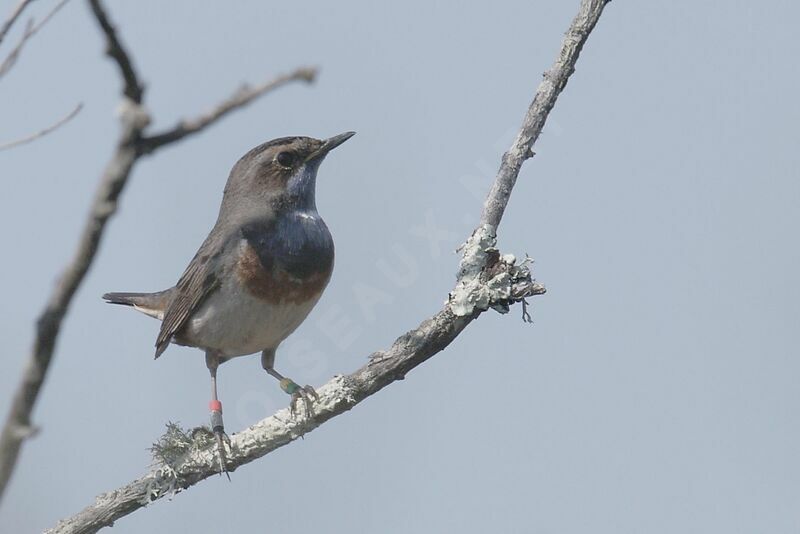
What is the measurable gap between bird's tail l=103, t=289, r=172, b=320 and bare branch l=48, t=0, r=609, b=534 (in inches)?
134

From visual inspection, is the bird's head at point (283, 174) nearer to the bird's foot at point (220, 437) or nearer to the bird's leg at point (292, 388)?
the bird's leg at point (292, 388)

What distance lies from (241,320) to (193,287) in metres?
0.57

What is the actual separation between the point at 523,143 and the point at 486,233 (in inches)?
19.5

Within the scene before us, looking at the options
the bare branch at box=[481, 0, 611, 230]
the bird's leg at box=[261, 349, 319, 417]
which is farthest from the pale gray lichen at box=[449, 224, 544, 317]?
Result: the bird's leg at box=[261, 349, 319, 417]

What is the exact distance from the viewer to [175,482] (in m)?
5.88

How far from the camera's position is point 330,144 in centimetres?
796

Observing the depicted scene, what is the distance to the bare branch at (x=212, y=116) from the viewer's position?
2096 mm

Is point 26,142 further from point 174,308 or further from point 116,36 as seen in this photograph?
point 174,308

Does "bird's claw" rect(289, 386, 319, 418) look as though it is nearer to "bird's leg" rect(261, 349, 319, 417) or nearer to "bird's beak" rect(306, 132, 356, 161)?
"bird's leg" rect(261, 349, 319, 417)

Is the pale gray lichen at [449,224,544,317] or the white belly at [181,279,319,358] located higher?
the white belly at [181,279,319,358]

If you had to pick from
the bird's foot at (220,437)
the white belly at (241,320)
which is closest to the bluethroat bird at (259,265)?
the white belly at (241,320)

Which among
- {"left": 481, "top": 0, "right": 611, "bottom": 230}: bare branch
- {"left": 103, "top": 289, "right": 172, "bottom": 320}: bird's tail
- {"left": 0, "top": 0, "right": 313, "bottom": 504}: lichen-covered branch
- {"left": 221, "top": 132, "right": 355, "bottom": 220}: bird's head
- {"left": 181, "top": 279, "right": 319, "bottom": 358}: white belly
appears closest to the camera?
{"left": 0, "top": 0, "right": 313, "bottom": 504}: lichen-covered branch

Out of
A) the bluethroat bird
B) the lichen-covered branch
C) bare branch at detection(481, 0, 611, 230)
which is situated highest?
the bluethroat bird

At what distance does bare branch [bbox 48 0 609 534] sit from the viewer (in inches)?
203
